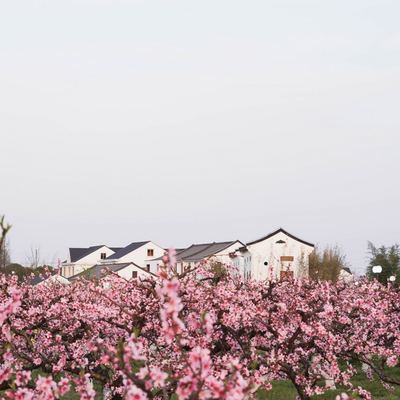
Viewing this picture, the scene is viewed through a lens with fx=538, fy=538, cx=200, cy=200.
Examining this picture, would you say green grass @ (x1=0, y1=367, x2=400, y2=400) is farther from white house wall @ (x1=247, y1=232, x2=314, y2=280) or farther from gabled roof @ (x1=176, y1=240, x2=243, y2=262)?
gabled roof @ (x1=176, y1=240, x2=243, y2=262)

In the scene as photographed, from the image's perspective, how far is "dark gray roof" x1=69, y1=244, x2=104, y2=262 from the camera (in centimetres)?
10456

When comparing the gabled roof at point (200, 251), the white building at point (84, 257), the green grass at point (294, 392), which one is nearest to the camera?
the green grass at point (294, 392)

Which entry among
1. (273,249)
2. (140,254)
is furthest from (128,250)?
(273,249)

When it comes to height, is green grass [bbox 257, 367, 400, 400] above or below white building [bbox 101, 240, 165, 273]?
below

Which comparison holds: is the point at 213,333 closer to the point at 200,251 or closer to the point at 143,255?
the point at 200,251

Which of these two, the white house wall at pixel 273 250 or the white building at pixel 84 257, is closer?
the white house wall at pixel 273 250

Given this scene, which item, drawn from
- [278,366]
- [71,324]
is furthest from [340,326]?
[71,324]

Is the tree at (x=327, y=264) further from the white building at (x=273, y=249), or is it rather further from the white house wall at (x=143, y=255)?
the white house wall at (x=143, y=255)

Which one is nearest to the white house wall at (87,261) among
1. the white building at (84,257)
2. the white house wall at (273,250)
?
the white building at (84,257)

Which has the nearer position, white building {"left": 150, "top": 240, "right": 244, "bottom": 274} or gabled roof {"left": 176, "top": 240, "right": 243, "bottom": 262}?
white building {"left": 150, "top": 240, "right": 244, "bottom": 274}

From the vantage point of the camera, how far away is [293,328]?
39.4 feet

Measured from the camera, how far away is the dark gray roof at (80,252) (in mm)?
104562

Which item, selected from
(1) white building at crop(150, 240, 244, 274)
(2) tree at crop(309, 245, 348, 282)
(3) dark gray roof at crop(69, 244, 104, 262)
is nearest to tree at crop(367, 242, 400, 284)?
(2) tree at crop(309, 245, 348, 282)

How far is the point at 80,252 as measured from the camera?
107375 mm
